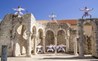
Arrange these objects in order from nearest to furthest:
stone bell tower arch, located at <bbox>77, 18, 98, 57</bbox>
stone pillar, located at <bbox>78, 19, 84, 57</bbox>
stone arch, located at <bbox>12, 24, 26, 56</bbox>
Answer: stone bell tower arch, located at <bbox>77, 18, 98, 57</bbox> < stone pillar, located at <bbox>78, 19, 84, 57</bbox> < stone arch, located at <bbox>12, 24, 26, 56</bbox>

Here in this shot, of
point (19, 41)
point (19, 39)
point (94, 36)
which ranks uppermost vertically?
point (94, 36)

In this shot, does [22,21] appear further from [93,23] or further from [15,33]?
[93,23]

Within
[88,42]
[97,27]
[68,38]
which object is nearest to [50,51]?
[68,38]

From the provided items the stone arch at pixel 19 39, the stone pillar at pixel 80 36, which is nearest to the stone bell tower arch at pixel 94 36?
the stone pillar at pixel 80 36

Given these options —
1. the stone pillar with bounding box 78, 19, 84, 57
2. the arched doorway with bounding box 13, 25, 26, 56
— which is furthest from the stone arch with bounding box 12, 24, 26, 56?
the stone pillar with bounding box 78, 19, 84, 57

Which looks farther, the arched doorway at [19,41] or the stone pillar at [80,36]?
the arched doorway at [19,41]

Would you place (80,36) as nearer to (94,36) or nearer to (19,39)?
(94,36)

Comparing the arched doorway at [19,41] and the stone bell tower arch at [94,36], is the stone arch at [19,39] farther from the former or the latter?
the stone bell tower arch at [94,36]

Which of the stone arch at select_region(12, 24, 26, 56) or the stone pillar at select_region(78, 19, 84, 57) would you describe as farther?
the stone arch at select_region(12, 24, 26, 56)

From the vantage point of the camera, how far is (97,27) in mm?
27547

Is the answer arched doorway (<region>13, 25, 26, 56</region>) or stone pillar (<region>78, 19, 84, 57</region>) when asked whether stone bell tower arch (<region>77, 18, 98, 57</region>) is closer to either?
stone pillar (<region>78, 19, 84, 57</region>)

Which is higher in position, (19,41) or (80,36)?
(80,36)

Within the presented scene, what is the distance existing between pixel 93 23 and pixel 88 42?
11.9 meters

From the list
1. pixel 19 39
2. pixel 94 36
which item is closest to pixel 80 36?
pixel 94 36
